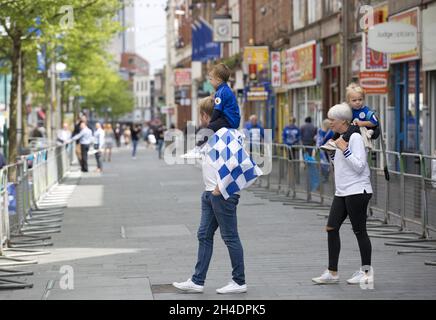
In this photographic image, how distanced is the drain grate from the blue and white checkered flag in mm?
1091

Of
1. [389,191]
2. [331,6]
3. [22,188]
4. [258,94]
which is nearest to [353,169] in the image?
[389,191]

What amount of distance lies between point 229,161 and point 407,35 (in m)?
14.6

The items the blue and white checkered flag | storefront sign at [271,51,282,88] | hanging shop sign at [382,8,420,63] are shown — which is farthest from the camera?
storefront sign at [271,51,282,88]

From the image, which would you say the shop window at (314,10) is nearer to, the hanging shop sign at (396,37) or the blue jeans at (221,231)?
the hanging shop sign at (396,37)

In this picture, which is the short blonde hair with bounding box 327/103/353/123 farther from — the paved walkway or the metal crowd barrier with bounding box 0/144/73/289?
the metal crowd barrier with bounding box 0/144/73/289

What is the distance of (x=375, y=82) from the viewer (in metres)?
28.5

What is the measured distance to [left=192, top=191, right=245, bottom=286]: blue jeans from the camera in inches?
403

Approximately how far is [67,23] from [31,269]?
1418 centimetres

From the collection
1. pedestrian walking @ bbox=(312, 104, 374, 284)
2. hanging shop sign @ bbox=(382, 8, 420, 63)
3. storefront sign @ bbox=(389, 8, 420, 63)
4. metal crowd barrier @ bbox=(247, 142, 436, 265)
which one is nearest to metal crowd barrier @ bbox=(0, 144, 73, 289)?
pedestrian walking @ bbox=(312, 104, 374, 284)

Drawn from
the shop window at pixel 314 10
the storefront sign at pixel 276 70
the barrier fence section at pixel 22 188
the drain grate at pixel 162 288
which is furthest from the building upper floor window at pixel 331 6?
the drain grate at pixel 162 288

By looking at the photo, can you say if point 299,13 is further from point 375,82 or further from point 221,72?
point 221,72

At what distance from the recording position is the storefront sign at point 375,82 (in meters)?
28.1
